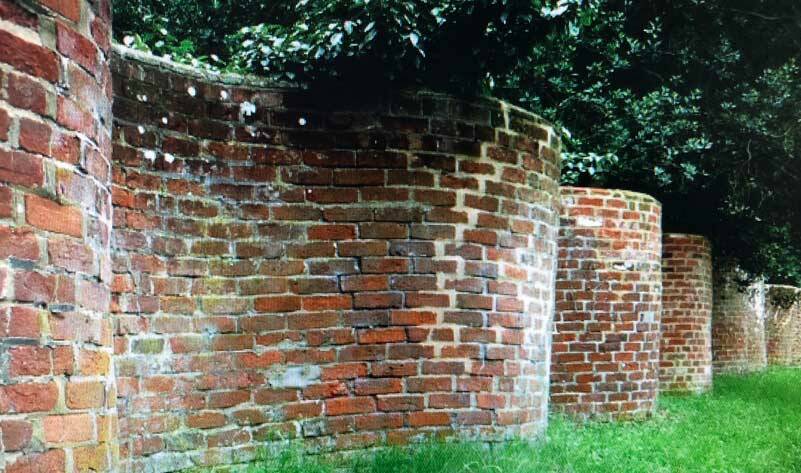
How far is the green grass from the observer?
4.01 m

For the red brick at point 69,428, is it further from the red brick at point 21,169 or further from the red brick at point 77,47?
the red brick at point 77,47

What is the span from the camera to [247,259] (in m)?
4.00

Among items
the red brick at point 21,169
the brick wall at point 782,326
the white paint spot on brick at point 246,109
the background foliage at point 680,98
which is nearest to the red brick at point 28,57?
the red brick at point 21,169

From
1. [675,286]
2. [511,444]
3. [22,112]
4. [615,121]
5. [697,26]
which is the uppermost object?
[697,26]

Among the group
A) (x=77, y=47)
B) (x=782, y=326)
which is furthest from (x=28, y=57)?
(x=782, y=326)

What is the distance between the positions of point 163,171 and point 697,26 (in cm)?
938

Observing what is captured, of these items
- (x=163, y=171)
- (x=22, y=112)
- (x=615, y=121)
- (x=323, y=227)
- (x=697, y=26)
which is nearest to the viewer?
(x=22, y=112)

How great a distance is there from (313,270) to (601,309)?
459 centimetres

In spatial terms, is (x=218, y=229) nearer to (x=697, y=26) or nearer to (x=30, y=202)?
(x=30, y=202)

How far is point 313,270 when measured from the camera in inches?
163

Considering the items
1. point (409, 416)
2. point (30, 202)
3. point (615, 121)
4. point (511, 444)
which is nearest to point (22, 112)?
point (30, 202)

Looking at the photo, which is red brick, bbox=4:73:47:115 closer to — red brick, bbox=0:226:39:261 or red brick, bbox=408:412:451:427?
red brick, bbox=0:226:39:261

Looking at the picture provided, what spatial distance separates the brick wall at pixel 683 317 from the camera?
36.6 ft

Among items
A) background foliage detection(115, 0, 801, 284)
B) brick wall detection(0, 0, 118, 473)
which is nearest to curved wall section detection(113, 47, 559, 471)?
brick wall detection(0, 0, 118, 473)
